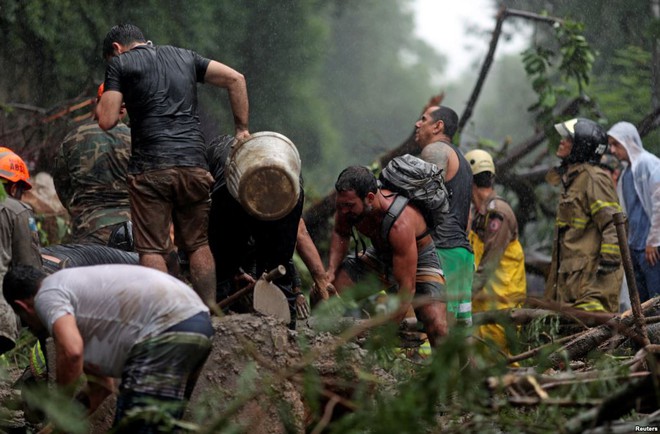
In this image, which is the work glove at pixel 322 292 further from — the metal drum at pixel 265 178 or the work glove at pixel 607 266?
the work glove at pixel 607 266

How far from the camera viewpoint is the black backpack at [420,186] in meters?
6.68

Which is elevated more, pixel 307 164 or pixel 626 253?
pixel 626 253

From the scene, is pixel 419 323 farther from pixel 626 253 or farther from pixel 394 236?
pixel 626 253

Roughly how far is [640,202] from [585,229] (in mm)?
703

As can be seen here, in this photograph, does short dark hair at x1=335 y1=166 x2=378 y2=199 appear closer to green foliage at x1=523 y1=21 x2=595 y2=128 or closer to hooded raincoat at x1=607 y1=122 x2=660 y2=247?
hooded raincoat at x1=607 y1=122 x2=660 y2=247

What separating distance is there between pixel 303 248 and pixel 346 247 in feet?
1.40

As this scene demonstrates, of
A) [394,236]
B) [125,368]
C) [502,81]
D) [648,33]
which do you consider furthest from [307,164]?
[502,81]

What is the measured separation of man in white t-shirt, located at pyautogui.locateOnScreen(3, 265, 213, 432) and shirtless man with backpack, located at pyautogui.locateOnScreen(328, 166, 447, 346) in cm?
197

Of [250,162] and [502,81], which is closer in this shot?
[250,162]

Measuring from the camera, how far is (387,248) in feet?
22.4

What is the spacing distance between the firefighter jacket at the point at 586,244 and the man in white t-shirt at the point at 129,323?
432cm

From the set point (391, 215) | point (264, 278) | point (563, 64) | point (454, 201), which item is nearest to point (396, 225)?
point (391, 215)

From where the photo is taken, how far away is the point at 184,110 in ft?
20.5

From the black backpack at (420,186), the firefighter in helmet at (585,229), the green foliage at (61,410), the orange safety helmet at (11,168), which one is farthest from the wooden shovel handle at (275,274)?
the firefighter in helmet at (585,229)
